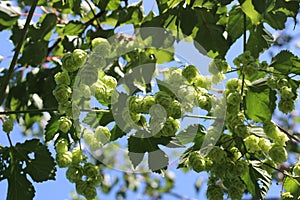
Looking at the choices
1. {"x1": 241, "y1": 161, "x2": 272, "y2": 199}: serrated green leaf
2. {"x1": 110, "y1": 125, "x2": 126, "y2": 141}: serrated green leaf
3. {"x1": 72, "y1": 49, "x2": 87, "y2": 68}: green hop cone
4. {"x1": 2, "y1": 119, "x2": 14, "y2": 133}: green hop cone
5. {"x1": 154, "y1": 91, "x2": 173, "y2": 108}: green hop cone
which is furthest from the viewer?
{"x1": 2, "y1": 119, "x2": 14, "y2": 133}: green hop cone

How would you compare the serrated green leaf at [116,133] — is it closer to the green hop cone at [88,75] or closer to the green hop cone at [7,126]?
the green hop cone at [88,75]

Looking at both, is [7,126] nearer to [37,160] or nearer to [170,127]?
[37,160]

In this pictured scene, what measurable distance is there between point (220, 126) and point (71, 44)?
93 cm

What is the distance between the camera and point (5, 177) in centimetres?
198

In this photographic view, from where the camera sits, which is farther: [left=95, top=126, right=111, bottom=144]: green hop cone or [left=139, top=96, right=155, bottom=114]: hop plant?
[left=95, top=126, right=111, bottom=144]: green hop cone

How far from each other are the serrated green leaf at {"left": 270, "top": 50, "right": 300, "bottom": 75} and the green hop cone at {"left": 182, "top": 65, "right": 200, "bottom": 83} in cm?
27

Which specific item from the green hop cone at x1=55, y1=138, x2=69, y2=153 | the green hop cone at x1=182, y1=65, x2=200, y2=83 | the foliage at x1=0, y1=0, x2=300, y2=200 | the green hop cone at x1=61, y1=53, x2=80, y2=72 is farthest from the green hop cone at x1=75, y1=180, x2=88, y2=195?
the green hop cone at x1=182, y1=65, x2=200, y2=83

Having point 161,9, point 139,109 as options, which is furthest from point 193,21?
point 139,109

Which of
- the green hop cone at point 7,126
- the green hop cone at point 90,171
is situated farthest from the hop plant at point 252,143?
the green hop cone at point 7,126

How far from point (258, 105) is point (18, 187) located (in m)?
0.87

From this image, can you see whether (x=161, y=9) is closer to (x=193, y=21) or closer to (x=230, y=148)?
(x=193, y=21)

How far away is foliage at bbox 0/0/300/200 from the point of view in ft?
5.18

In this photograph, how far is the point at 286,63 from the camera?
174 centimetres

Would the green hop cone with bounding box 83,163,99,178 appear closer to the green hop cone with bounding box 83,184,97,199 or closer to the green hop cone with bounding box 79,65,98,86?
the green hop cone with bounding box 83,184,97,199
